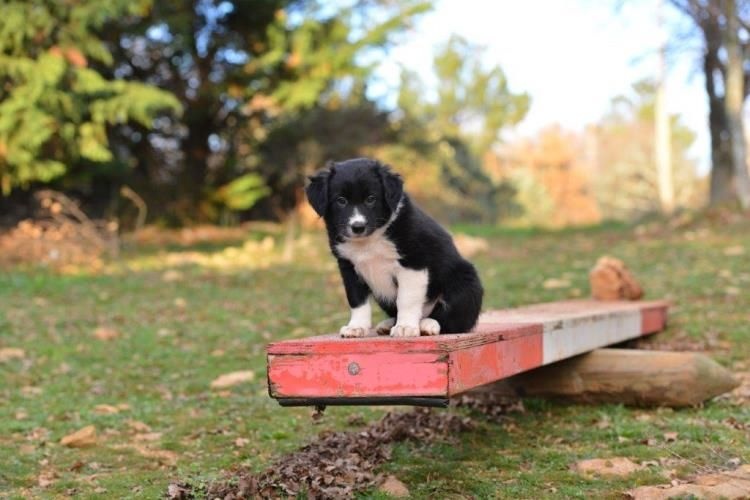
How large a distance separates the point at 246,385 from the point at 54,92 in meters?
11.1

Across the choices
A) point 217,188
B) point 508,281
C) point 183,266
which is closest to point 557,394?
point 508,281

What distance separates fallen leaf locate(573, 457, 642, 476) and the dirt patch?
3.68 feet

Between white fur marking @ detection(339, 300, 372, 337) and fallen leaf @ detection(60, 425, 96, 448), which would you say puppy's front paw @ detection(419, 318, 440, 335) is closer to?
white fur marking @ detection(339, 300, 372, 337)

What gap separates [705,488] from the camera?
4.43 metres

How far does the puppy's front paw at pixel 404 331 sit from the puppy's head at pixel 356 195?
20.3 inches

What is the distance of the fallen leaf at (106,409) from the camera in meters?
7.05

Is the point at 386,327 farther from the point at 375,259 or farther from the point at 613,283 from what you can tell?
the point at 613,283

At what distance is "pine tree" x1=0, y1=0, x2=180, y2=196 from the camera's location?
16.5 meters

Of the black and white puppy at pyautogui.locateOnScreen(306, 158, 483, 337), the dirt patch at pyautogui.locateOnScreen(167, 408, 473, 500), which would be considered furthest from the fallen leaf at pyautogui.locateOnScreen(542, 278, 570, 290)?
the black and white puppy at pyautogui.locateOnScreen(306, 158, 483, 337)

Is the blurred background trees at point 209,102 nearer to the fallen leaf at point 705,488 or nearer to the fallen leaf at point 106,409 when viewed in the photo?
the fallen leaf at point 106,409

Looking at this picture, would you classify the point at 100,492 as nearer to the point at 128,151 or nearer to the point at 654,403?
the point at 654,403

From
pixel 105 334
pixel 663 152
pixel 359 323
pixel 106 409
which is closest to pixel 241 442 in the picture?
pixel 106 409

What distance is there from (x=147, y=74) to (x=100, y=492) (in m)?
19.4

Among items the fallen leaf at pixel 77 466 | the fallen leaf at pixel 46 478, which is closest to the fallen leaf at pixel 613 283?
the fallen leaf at pixel 77 466
